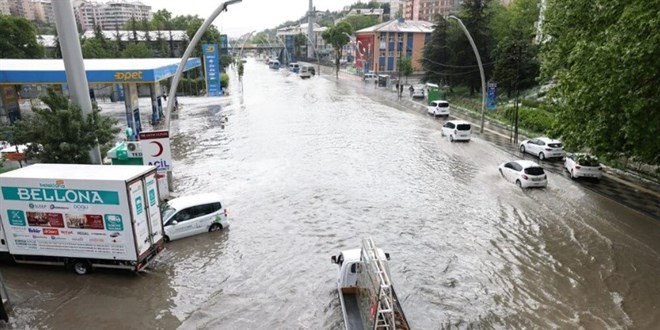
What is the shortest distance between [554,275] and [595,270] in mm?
1524

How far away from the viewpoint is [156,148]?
62.6 feet

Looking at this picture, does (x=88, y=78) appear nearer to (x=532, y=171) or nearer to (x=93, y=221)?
(x=93, y=221)

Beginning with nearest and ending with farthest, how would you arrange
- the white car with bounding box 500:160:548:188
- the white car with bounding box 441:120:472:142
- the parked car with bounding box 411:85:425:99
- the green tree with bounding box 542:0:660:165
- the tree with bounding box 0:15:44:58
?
the green tree with bounding box 542:0:660:165 → the white car with bounding box 500:160:548:188 → the white car with bounding box 441:120:472:142 → the tree with bounding box 0:15:44:58 → the parked car with bounding box 411:85:425:99

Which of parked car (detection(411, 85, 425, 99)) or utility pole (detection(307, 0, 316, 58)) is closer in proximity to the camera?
parked car (detection(411, 85, 425, 99))

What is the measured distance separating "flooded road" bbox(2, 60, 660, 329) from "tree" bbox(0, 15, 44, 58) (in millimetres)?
41955

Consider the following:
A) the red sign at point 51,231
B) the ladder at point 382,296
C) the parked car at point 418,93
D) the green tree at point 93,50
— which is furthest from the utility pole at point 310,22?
the ladder at point 382,296

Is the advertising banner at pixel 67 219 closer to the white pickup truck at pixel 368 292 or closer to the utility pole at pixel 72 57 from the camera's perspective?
the utility pole at pixel 72 57

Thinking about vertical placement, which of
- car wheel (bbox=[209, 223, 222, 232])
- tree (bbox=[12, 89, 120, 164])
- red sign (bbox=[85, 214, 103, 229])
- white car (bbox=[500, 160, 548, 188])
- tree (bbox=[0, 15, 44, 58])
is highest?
tree (bbox=[0, 15, 44, 58])

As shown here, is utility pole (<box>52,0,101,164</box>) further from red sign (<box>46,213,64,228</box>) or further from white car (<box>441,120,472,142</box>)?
white car (<box>441,120,472,142</box>)

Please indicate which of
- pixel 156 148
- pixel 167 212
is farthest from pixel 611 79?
pixel 156 148

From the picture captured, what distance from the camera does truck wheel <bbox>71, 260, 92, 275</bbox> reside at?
1370 centimetres

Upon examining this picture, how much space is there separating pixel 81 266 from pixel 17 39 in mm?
56459

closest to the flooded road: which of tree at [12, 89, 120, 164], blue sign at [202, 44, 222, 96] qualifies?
tree at [12, 89, 120, 164]

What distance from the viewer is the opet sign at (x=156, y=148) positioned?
18.7m
